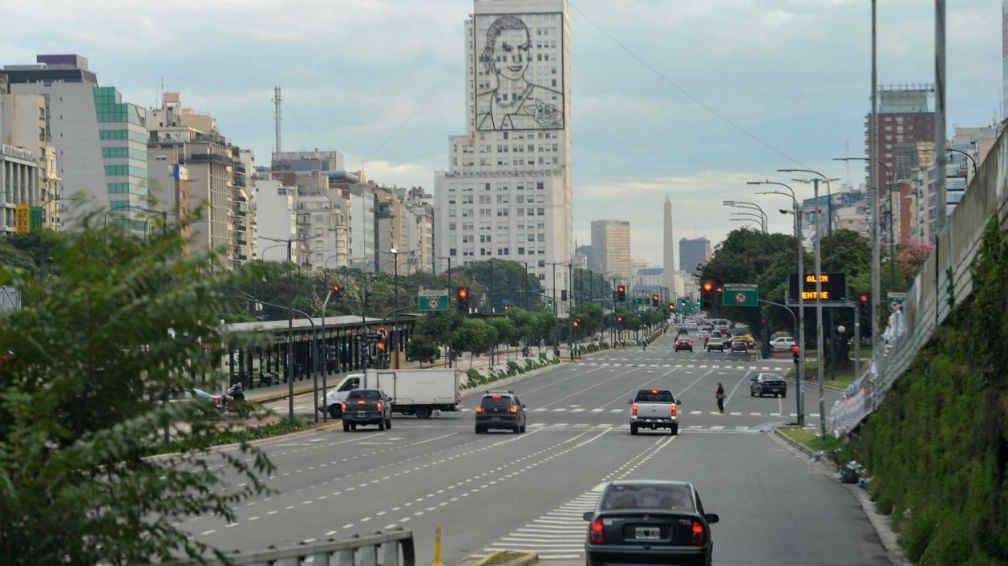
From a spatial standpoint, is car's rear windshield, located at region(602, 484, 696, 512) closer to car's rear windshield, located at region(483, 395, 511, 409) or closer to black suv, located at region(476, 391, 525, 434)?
black suv, located at region(476, 391, 525, 434)

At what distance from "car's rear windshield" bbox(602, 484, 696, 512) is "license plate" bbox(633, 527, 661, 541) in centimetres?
35

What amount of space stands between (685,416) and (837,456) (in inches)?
1339

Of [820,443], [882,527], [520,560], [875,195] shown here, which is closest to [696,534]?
[520,560]

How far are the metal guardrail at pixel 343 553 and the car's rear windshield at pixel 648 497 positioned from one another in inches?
112

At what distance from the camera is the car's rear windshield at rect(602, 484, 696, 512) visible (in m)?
20.1

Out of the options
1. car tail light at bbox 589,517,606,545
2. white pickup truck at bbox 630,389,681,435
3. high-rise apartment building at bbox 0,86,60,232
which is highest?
high-rise apartment building at bbox 0,86,60,232

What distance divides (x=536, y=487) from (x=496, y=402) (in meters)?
27.8

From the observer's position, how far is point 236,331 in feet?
37.3

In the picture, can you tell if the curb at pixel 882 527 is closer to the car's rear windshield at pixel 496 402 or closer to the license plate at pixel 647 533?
the license plate at pixel 647 533

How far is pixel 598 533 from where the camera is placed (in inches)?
781

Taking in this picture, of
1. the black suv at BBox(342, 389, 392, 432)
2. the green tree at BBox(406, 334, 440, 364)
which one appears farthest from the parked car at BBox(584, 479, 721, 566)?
the green tree at BBox(406, 334, 440, 364)

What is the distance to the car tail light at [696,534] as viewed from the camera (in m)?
19.6

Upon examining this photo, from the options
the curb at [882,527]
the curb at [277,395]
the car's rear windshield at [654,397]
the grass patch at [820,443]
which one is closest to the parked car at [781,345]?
the curb at [277,395]

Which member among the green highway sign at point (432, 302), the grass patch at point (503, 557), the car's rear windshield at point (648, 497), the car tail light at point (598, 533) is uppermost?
the green highway sign at point (432, 302)
